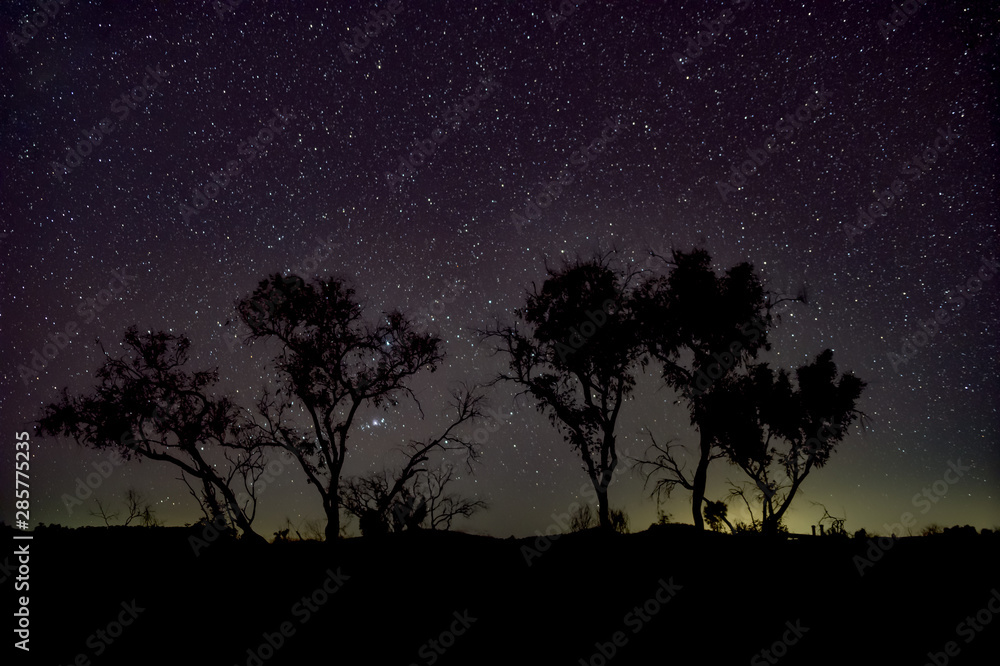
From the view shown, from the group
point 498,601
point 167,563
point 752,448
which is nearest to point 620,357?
point 752,448

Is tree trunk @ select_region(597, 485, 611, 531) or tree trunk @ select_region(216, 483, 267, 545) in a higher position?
tree trunk @ select_region(216, 483, 267, 545)

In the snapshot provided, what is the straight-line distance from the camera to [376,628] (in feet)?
31.2

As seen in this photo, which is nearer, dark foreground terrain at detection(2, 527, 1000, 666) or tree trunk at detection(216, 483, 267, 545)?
dark foreground terrain at detection(2, 527, 1000, 666)

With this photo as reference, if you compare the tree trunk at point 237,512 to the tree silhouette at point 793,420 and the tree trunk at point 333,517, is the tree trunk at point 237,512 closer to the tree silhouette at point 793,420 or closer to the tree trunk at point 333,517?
the tree trunk at point 333,517

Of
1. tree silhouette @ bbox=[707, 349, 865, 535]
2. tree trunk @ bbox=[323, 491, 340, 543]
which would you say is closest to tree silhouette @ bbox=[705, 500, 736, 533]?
tree silhouette @ bbox=[707, 349, 865, 535]

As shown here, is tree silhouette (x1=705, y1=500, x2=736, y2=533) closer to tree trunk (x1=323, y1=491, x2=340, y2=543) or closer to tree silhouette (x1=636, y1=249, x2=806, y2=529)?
tree silhouette (x1=636, y1=249, x2=806, y2=529)

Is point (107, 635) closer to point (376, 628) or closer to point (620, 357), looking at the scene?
point (376, 628)

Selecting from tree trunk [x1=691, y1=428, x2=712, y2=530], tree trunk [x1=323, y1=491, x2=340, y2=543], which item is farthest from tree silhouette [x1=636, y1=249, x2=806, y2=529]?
tree trunk [x1=323, y1=491, x2=340, y2=543]

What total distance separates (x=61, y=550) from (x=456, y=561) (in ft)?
32.9

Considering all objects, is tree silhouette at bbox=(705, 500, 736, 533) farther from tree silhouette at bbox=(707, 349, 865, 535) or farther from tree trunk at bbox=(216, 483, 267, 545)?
tree trunk at bbox=(216, 483, 267, 545)

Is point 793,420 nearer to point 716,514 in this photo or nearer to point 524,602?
point 716,514

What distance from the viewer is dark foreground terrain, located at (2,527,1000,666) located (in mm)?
8500

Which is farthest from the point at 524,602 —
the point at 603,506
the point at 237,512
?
the point at 237,512

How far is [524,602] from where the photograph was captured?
1006 cm
